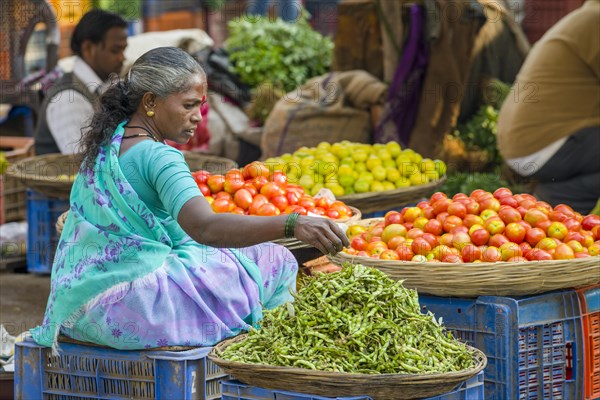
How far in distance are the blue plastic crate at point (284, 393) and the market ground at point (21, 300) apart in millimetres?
2419

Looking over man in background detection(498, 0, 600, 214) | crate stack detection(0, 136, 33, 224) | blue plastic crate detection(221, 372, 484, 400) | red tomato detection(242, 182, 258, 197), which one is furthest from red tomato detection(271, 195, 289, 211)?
crate stack detection(0, 136, 33, 224)

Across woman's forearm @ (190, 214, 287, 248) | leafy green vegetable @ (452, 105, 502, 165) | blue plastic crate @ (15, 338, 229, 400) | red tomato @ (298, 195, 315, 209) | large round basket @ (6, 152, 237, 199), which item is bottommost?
leafy green vegetable @ (452, 105, 502, 165)

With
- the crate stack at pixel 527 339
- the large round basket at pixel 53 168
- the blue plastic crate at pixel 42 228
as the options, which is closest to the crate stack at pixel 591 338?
the crate stack at pixel 527 339

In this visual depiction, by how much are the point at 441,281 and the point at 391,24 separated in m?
4.46

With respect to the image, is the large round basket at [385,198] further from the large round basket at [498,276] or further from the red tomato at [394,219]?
the large round basket at [498,276]

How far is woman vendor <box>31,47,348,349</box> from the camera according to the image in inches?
132

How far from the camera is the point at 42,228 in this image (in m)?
6.05

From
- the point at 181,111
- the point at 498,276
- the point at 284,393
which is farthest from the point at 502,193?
the point at 284,393

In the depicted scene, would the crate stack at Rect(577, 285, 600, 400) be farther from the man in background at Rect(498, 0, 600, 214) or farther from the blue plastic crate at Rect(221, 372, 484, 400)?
the man in background at Rect(498, 0, 600, 214)

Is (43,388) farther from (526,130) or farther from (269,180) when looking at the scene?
(526,130)

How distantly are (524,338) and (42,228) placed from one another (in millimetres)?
3406

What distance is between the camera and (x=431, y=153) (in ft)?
25.6

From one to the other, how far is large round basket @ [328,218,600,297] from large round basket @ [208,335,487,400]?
768mm

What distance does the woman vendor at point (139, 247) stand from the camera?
3.34 meters
